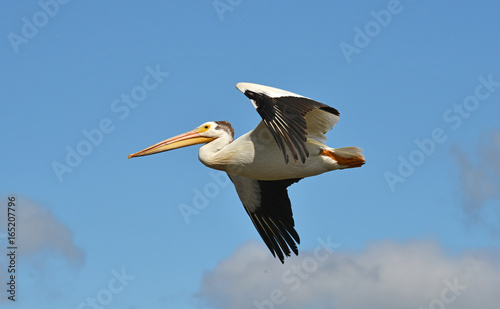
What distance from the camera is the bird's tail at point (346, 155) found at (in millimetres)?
12297

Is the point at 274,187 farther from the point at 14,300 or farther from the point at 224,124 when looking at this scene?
the point at 14,300

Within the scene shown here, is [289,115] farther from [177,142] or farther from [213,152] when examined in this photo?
[177,142]

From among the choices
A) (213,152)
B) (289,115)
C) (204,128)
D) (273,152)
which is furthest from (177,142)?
(289,115)

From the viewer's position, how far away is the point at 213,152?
12.5 m

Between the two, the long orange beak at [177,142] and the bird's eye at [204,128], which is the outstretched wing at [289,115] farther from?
the long orange beak at [177,142]

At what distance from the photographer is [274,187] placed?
46.2 feet

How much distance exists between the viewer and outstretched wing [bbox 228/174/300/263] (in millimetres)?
14055

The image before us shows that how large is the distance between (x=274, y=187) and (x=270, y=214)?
519 mm

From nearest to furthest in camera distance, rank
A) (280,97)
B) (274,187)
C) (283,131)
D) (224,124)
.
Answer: (283,131), (280,97), (224,124), (274,187)

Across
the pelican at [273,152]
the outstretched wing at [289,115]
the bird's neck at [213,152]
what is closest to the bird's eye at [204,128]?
the pelican at [273,152]

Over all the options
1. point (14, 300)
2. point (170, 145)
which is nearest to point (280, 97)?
point (170, 145)

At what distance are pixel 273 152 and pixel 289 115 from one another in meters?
1.63

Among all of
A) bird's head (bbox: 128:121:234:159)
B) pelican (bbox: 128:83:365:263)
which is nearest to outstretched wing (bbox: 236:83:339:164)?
pelican (bbox: 128:83:365:263)

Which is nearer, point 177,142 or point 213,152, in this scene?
point 213,152
